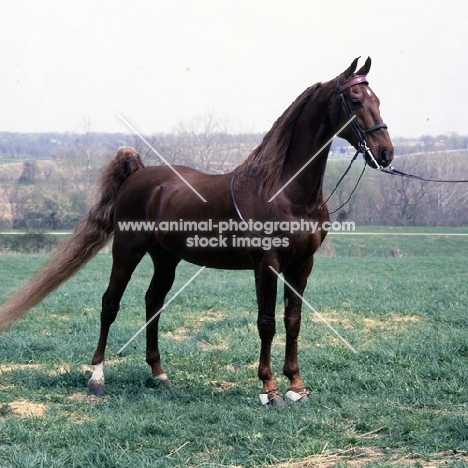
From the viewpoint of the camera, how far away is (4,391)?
542 centimetres

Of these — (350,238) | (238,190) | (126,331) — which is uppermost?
(238,190)

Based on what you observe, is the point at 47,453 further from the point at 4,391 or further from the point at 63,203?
the point at 63,203

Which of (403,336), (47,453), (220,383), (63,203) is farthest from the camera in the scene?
(63,203)

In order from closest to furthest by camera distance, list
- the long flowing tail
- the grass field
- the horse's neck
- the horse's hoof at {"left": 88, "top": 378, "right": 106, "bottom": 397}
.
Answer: the grass field, the horse's neck, the horse's hoof at {"left": 88, "top": 378, "right": 106, "bottom": 397}, the long flowing tail

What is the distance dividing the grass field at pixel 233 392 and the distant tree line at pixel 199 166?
24066 millimetres

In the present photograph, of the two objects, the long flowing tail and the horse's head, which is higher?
the horse's head

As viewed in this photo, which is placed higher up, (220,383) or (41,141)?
(41,141)

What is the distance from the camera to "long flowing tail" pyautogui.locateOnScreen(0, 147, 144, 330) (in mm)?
5996

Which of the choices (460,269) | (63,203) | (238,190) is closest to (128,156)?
(238,190)

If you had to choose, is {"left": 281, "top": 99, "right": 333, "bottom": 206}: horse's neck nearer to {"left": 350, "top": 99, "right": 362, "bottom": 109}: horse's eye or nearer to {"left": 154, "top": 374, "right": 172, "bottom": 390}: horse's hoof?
{"left": 350, "top": 99, "right": 362, "bottom": 109}: horse's eye

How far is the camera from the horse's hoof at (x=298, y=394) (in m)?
5.11

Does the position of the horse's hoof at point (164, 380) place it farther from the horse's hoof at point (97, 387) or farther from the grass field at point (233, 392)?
the horse's hoof at point (97, 387)

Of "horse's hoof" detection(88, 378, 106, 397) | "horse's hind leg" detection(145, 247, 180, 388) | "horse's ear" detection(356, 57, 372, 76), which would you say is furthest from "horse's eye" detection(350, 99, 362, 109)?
"horse's hoof" detection(88, 378, 106, 397)

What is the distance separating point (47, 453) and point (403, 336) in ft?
15.2
